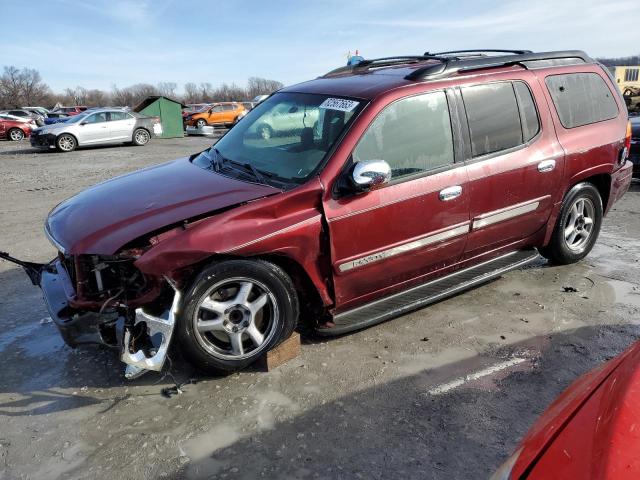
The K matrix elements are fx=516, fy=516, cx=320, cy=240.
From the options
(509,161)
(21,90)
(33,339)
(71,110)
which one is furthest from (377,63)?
(21,90)

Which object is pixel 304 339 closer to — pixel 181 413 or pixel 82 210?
pixel 181 413

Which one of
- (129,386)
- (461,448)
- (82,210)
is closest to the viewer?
(461,448)

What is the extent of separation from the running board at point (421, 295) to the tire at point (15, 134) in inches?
1034

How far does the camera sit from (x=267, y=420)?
2.89 metres

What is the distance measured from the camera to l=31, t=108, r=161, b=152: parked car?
17.8 meters

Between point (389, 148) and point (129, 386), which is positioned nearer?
point (129, 386)

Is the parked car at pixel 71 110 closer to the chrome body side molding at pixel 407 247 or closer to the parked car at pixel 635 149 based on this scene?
the parked car at pixel 635 149

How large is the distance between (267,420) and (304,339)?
3.19ft

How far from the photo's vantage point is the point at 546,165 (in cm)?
429

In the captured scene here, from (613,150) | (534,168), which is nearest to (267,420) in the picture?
(534,168)

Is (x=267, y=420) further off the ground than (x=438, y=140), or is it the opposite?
(x=438, y=140)

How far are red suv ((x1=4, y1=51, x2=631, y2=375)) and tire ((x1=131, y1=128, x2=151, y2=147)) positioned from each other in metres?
17.0

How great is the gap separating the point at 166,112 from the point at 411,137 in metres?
23.1

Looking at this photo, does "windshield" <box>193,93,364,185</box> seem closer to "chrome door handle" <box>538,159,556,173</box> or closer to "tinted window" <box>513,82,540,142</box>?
"tinted window" <box>513,82,540,142</box>
